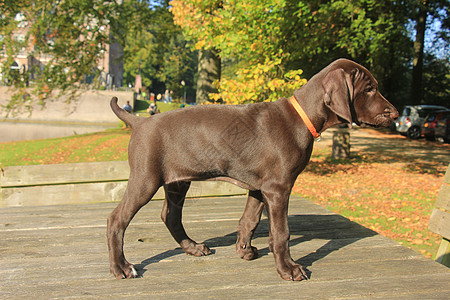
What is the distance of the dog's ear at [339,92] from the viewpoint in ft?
10.0

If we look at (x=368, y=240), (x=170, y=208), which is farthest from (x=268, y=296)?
(x=368, y=240)

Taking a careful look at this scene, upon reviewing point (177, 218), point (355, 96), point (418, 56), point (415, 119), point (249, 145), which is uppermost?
point (418, 56)

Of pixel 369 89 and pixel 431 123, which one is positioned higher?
pixel 369 89

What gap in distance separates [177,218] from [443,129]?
24.1 meters

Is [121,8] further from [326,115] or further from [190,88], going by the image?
[190,88]

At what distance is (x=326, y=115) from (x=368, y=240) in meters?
1.79

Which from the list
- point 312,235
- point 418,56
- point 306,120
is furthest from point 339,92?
point 418,56

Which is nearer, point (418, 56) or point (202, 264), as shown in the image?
point (202, 264)

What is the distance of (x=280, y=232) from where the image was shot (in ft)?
10.4

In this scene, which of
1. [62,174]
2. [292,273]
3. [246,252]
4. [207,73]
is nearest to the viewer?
[292,273]

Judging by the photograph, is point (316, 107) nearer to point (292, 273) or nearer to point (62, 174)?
point (292, 273)

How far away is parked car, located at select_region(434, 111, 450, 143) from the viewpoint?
914 inches

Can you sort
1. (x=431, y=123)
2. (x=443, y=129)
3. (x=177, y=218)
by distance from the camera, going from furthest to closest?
1. (x=431, y=123)
2. (x=443, y=129)
3. (x=177, y=218)

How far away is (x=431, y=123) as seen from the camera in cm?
2488
